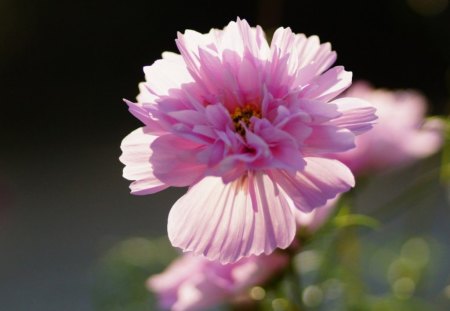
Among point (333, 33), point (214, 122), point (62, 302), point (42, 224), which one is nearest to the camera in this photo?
point (214, 122)

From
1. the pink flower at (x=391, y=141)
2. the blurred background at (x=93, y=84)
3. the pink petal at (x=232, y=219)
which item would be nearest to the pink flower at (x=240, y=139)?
the pink petal at (x=232, y=219)

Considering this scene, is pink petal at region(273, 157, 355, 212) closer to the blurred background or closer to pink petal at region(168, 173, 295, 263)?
pink petal at region(168, 173, 295, 263)

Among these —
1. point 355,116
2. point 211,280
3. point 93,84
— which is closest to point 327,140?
point 355,116

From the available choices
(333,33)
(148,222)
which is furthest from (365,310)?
(333,33)

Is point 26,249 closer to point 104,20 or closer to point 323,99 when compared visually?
point 104,20

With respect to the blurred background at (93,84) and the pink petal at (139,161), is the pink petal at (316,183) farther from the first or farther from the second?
the blurred background at (93,84)

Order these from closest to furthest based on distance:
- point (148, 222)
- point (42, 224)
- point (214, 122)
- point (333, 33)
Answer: point (214, 122), point (148, 222), point (42, 224), point (333, 33)

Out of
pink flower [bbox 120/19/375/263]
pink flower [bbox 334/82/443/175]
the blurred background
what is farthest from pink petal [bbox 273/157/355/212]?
the blurred background
